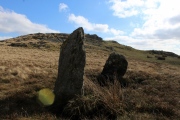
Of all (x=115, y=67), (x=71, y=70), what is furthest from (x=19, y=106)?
(x=115, y=67)

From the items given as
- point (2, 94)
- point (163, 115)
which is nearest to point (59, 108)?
point (2, 94)

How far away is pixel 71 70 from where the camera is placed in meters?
11.9

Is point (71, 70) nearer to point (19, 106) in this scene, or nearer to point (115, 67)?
point (19, 106)

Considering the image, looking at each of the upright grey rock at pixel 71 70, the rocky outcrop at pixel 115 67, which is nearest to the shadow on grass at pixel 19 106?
the upright grey rock at pixel 71 70

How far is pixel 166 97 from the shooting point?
12.9 m

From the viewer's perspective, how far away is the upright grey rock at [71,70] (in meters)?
11.6

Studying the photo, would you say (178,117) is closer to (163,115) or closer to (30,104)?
(163,115)

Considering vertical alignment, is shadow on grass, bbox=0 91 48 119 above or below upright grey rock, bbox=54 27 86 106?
below

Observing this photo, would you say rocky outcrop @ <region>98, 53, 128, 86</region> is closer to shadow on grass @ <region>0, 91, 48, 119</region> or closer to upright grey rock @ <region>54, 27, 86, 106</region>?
upright grey rock @ <region>54, 27, 86, 106</region>

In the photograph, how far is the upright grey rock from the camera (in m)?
11.6

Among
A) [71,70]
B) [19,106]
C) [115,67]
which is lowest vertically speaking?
[19,106]

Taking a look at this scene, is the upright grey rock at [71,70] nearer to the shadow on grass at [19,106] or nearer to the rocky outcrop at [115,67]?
the shadow on grass at [19,106]

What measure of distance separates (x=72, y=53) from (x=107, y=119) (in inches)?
144

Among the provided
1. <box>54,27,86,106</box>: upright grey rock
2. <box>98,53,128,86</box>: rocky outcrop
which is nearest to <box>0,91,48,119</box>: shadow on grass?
<box>54,27,86,106</box>: upright grey rock
